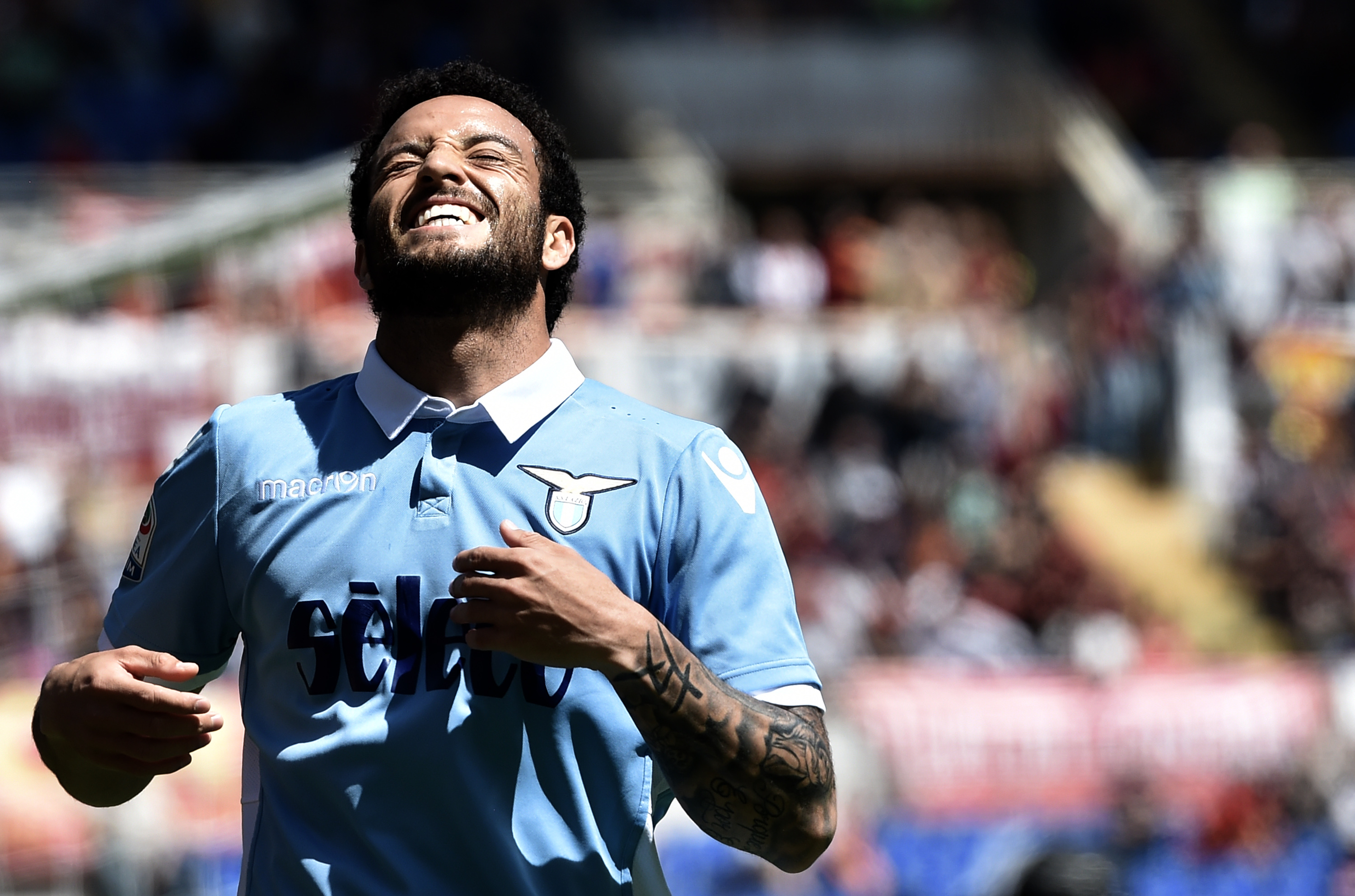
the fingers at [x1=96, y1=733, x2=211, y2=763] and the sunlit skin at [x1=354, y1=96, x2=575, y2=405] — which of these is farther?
the sunlit skin at [x1=354, y1=96, x2=575, y2=405]

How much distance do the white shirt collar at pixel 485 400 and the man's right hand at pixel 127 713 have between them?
18.7 inches

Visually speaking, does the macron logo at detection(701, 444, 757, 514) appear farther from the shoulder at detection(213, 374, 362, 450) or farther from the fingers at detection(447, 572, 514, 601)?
the shoulder at detection(213, 374, 362, 450)

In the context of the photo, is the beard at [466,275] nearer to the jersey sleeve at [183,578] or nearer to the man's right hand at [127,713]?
the jersey sleeve at [183,578]

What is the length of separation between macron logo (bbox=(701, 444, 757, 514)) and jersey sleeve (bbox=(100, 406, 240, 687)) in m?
0.74

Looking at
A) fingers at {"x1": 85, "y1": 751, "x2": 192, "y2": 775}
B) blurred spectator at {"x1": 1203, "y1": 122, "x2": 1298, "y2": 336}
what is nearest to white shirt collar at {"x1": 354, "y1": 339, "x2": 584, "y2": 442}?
fingers at {"x1": 85, "y1": 751, "x2": 192, "y2": 775}

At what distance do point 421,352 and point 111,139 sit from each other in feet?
47.4

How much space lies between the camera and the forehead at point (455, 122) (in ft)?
8.84

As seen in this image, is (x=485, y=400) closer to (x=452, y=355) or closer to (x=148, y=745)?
(x=452, y=355)

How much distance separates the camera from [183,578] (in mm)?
2557

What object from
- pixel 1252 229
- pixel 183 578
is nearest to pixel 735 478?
pixel 183 578

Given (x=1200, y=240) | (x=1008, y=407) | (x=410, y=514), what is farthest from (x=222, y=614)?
(x=1200, y=240)

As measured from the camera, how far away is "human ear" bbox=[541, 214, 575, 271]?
2.78 metres

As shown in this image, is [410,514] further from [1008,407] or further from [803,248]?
[803,248]

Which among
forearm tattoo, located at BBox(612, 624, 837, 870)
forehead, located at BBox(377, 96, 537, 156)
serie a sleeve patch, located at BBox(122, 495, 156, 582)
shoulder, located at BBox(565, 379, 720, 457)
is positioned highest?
forehead, located at BBox(377, 96, 537, 156)
